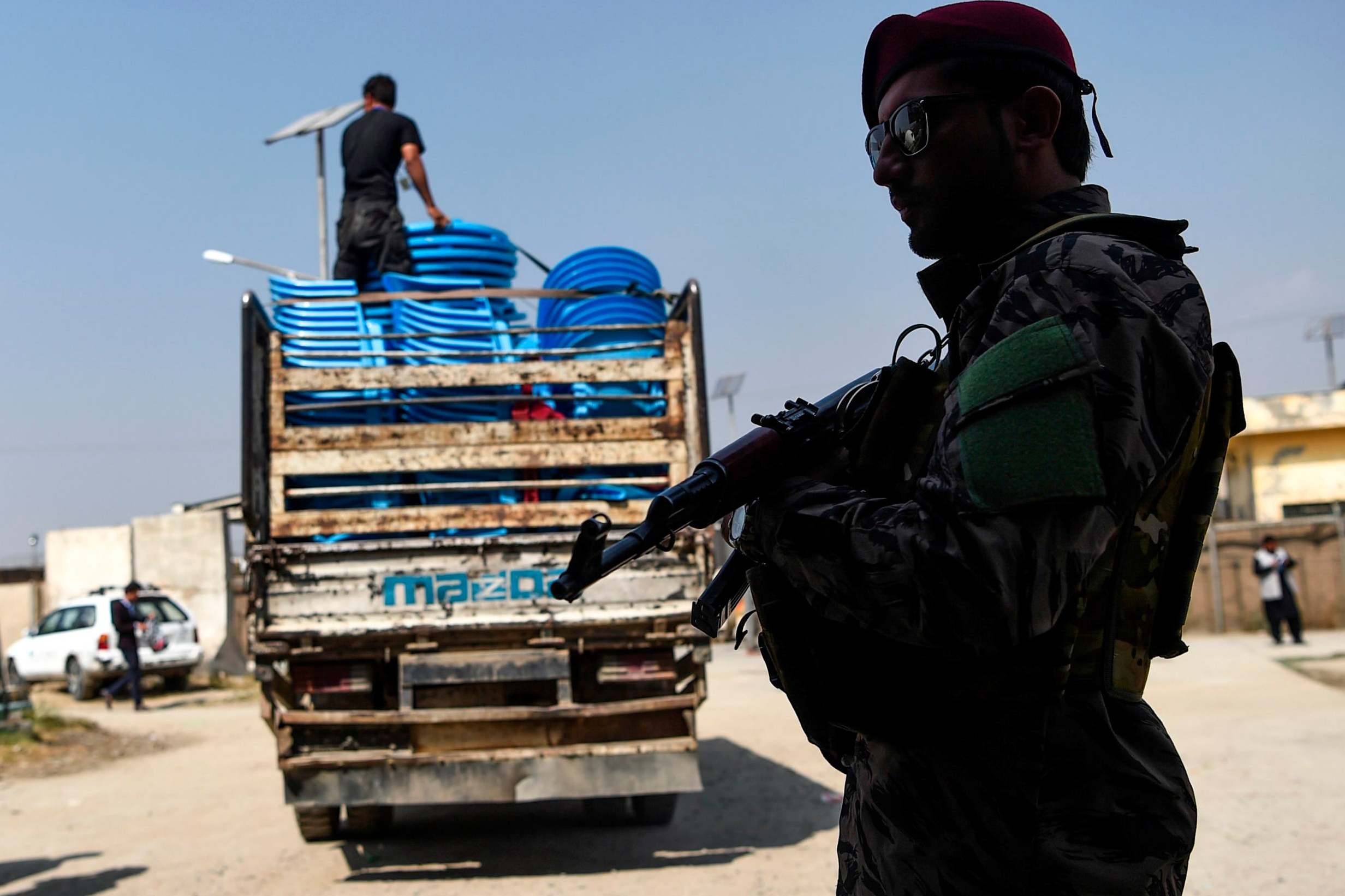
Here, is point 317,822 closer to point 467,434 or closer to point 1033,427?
point 467,434

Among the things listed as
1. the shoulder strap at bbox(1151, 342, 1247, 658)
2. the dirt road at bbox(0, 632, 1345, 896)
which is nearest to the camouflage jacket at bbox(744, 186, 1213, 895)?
the shoulder strap at bbox(1151, 342, 1247, 658)

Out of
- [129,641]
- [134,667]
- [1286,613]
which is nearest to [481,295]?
→ [129,641]

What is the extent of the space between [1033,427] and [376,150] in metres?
6.26

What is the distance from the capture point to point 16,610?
22859mm

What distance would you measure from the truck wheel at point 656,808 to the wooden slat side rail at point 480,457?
1.97m

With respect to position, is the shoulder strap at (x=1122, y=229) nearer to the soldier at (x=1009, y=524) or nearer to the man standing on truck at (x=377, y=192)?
the soldier at (x=1009, y=524)

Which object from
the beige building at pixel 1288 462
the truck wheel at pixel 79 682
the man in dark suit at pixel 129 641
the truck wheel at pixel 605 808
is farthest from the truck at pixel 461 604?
the beige building at pixel 1288 462

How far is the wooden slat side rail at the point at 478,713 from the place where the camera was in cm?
553

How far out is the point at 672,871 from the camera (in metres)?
5.73

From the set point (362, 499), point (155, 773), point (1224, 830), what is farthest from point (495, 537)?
point (155, 773)

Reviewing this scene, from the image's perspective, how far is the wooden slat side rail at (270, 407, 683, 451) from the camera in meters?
5.92

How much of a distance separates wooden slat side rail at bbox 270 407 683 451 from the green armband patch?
4.73 metres

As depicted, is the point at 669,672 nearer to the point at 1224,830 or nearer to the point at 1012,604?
the point at 1224,830

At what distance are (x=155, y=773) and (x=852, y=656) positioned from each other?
9.82 m
